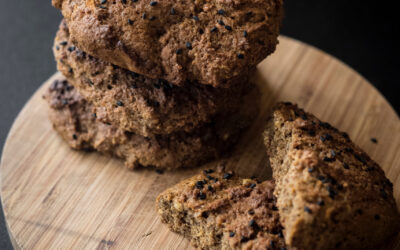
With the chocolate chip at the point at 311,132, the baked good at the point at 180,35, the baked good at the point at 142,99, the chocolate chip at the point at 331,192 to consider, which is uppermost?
the baked good at the point at 180,35

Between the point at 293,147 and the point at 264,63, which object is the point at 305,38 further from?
the point at 293,147

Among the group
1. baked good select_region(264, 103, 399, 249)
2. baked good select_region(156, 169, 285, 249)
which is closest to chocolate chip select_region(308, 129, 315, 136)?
baked good select_region(264, 103, 399, 249)

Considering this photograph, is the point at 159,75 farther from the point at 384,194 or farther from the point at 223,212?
the point at 384,194

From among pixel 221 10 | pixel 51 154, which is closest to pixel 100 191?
pixel 51 154

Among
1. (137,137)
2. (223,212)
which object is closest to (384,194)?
(223,212)

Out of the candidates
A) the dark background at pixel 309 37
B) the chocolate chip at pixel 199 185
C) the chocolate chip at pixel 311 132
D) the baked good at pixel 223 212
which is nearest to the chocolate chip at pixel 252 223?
the baked good at pixel 223 212

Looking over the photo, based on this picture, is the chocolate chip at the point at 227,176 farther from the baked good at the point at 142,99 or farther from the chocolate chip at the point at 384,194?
the chocolate chip at the point at 384,194
